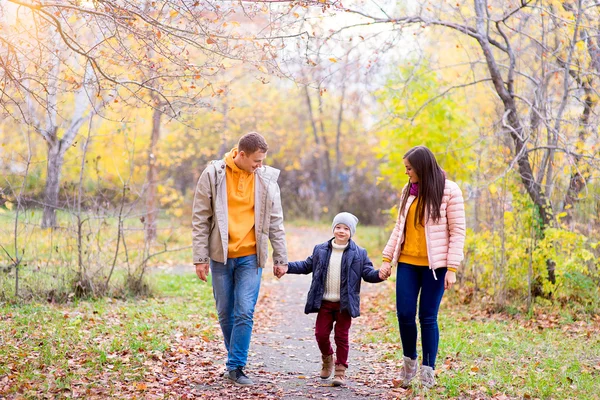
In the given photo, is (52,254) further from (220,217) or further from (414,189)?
(414,189)

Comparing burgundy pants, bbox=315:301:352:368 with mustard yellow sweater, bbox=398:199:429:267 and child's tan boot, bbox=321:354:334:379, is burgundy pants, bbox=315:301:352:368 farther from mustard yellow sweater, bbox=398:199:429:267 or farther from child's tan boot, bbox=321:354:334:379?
mustard yellow sweater, bbox=398:199:429:267

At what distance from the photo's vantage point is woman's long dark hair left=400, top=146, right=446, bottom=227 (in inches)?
198

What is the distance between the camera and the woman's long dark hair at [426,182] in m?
5.04

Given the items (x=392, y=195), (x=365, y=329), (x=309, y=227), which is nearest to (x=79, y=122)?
(x=365, y=329)

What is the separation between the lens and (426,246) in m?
5.04

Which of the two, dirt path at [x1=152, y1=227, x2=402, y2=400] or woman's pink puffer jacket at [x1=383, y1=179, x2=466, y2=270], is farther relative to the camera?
dirt path at [x1=152, y1=227, x2=402, y2=400]

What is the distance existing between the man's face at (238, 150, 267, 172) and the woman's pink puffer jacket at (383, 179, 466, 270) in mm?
1243

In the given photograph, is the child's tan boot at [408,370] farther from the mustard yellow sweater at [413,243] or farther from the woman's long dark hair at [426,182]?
the woman's long dark hair at [426,182]

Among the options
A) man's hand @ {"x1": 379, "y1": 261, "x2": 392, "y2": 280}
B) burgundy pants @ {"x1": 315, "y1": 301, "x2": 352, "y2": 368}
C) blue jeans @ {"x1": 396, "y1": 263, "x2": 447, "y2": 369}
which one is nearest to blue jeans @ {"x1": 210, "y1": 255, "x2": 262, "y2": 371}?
burgundy pants @ {"x1": 315, "y1": 301, "x2": 352, "y2": 368}

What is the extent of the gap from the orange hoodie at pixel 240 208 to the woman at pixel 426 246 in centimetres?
110

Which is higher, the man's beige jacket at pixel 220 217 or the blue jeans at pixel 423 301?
the man's beige jacket at pixel 220 217

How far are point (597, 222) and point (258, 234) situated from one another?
5765mm

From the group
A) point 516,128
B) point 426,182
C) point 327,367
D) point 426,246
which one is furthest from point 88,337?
point 516,128

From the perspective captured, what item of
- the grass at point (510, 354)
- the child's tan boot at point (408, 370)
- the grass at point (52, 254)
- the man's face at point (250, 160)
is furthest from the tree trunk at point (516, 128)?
the grass at point (52, 254)
